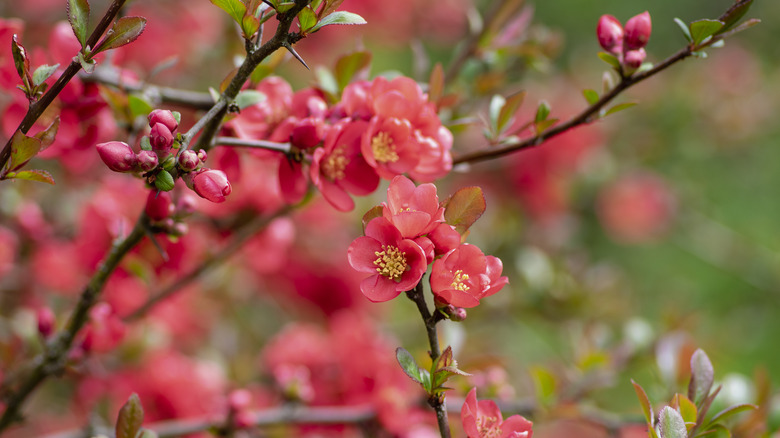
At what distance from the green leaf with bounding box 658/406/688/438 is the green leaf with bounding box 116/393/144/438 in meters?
0.49

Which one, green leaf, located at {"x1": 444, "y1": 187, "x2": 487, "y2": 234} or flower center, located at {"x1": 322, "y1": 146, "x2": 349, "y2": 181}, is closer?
green leaf, located at {"x1": 444, "y1": 187, "x2": 487, "y2": 234}

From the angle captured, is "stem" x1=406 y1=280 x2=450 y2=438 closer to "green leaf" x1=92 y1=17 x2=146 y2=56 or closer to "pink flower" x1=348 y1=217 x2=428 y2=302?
"pink flower" x1=348 y1=217 x2=428 y2=302

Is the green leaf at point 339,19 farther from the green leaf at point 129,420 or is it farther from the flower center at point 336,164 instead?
the green leaf at point 129,420

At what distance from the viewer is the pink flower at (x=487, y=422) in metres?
0.57

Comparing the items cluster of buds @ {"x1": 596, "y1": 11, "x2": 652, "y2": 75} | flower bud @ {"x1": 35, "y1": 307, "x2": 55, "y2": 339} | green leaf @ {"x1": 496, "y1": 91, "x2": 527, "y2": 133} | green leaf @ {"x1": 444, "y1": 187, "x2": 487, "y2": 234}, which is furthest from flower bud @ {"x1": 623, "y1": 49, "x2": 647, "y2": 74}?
flower bud @ {"x1": 35, "y1": 307, "x2": 55, "y2": 339}

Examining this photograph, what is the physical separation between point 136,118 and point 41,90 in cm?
21

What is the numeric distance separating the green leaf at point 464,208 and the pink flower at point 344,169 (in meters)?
0.15

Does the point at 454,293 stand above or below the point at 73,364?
above

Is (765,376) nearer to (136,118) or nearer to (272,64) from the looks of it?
(272,64)

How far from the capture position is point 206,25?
1907 mm

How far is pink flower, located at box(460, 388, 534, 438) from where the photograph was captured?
22.5 inches

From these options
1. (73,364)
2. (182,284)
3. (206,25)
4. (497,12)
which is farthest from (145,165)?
(206,25)

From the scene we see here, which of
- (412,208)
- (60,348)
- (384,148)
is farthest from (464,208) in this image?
(60,348)

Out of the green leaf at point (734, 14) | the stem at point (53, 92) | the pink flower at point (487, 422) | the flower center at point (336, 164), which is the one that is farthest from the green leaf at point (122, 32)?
the green leaf at point (734, 14)
